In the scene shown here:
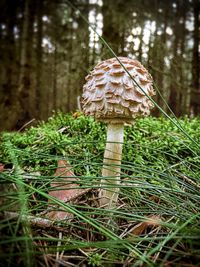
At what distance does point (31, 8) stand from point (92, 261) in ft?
34.7

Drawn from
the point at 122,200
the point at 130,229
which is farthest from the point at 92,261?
the point at 122,200

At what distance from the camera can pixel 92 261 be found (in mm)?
1278

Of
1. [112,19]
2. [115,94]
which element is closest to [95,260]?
[115,94]

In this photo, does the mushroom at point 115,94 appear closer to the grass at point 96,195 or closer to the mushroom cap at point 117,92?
the mushroom cap at point 117,92

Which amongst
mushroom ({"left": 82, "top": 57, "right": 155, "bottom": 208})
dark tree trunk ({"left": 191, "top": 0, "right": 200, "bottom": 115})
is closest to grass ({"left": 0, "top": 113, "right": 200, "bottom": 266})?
mushroom ({"left": 82, "top": 57, "right": 155, "bottom": 208})

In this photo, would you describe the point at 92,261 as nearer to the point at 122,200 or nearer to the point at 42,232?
the point at 42,232

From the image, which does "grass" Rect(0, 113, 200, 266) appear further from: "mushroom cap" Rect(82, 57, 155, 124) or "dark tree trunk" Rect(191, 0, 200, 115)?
"dark tree trunk" Rect(191, 0, 200, 115)

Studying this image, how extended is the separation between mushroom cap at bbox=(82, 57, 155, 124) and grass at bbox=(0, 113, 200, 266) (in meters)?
0.20

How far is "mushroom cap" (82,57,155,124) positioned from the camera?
1742mm

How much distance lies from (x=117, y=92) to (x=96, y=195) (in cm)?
71

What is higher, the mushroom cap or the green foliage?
the mushroom cap

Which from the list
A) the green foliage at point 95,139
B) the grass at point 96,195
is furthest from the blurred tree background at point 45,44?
the grass at point 96,195

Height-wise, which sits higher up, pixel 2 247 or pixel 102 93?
pixel 102 93

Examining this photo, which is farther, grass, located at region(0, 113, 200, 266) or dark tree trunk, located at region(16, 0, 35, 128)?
dark tree trunk, located at region(16, 0, 35, 128)
